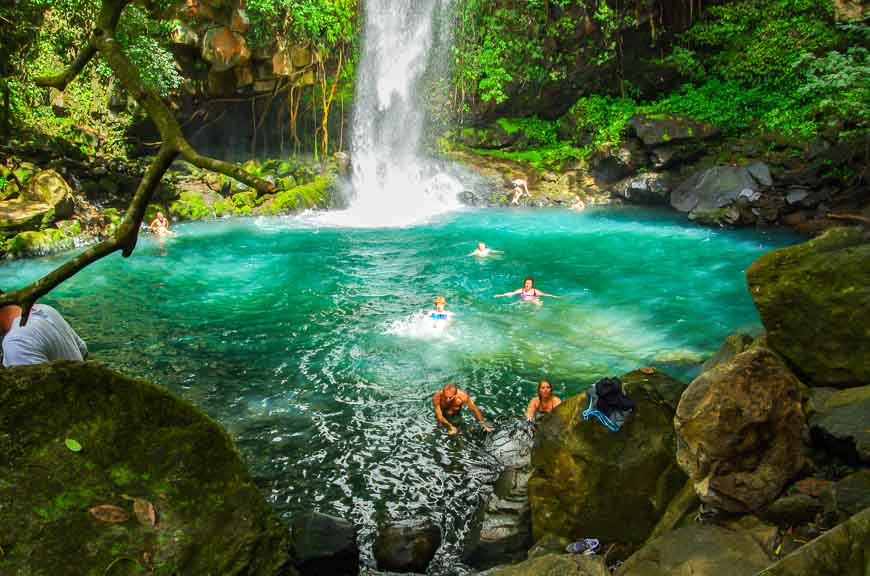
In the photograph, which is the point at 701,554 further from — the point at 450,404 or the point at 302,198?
the point at 302,198

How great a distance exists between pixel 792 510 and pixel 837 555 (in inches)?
68.0

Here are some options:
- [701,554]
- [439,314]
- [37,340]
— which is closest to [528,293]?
[439,314]

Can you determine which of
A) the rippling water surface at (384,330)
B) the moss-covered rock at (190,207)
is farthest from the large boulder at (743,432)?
the moss-covered rock at (190,207)

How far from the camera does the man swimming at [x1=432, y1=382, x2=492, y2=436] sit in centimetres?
871

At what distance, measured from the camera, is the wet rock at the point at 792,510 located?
3738mm

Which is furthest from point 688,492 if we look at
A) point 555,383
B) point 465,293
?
point 465,293

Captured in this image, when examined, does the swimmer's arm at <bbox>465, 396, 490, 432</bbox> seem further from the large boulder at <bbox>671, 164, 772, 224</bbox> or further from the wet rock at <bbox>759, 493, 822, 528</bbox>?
the large boulder at <bbox>671, 164, 772, 224</bbox>

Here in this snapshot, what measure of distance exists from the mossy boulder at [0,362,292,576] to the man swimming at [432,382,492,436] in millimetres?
4835

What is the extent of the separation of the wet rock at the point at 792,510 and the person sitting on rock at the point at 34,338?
4871 millimetres

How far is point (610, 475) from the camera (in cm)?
551

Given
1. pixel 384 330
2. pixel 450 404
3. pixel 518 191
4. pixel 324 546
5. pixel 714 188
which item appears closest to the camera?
pixel 324 546

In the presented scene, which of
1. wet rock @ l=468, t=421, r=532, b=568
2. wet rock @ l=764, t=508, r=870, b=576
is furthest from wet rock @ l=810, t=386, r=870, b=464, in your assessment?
wet rock @ l=468, t=421, r=532, b=568

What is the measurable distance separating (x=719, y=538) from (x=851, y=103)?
1311 centimetres

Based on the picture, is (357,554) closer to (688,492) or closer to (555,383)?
(688,492)
